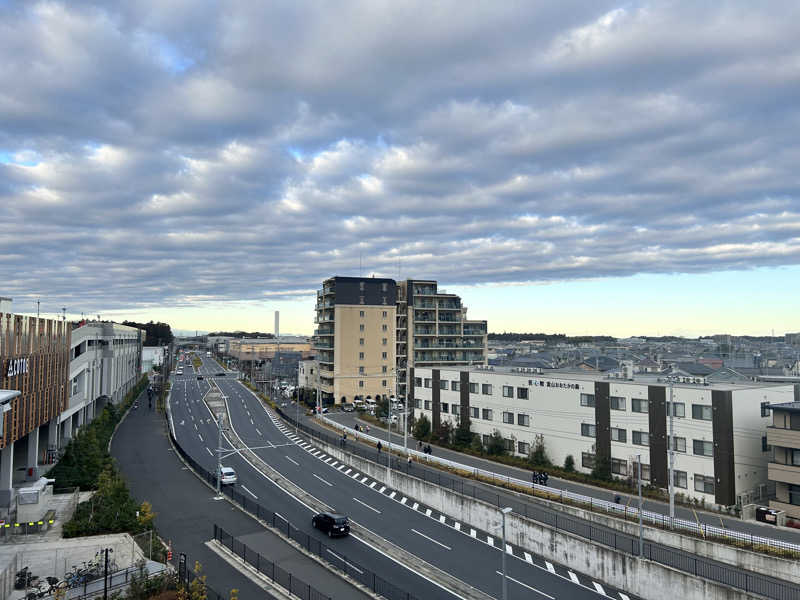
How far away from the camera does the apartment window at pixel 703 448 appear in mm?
39094

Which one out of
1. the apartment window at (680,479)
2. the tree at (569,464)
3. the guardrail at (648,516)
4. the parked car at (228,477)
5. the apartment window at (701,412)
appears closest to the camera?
the guardrail at (648,516)

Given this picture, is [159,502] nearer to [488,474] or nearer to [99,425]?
[99,425]

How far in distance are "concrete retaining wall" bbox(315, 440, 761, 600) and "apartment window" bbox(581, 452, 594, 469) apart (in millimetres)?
15093

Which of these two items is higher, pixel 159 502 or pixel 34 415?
pixel 34 415

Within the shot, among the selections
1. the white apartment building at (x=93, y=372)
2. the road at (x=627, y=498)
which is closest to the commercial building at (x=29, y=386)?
the white apartment building at (x=93, y=372)

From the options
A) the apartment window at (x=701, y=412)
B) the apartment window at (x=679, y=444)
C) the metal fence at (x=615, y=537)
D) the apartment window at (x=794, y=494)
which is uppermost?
the apartment window at (x=701, y=412)

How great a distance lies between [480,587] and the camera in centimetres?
2681

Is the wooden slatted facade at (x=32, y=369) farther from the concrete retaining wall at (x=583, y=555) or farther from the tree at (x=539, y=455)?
the tree at (x=539, y=455)

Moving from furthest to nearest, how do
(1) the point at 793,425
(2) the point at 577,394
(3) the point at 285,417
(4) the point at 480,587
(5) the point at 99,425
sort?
(3) the point at 285,417
(5) the point at 99,425
(2) the point at 577,394
(1) the point at 793,425
(4) the point at 480,587

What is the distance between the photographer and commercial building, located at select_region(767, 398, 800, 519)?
3556cm

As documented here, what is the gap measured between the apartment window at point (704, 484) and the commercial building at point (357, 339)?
60.2 m

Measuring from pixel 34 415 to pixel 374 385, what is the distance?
6025cm

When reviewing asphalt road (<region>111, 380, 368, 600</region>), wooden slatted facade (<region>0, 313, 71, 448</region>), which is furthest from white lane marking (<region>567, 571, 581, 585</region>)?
wooden slatted facade (<region>0, 313, 71, 448</region>)

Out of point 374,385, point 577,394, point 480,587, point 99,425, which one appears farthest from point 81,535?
point 374,385
